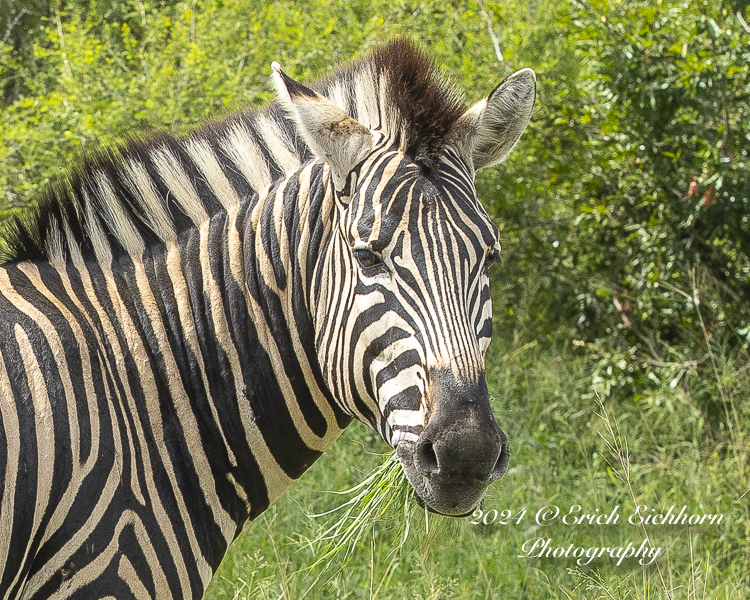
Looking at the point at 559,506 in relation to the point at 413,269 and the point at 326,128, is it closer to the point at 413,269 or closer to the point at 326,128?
the point at 413,269

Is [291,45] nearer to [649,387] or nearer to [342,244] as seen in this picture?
[649,387]

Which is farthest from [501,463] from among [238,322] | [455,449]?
[238,322]

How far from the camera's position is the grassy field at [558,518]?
3.97 meters

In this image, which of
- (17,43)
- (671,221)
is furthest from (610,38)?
(17,43)

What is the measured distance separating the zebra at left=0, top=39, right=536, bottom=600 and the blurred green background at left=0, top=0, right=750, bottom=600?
1.98m

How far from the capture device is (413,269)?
2.19 m

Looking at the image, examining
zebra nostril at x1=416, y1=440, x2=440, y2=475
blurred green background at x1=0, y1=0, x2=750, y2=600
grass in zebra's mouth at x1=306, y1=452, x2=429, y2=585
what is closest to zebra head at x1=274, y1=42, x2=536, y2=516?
zebra nostril at x1=416, y1=440, x2=440, y2=475

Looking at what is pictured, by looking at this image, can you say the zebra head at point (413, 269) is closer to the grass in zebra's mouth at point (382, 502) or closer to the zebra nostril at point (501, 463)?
the zebra nostril at point (501, 463)

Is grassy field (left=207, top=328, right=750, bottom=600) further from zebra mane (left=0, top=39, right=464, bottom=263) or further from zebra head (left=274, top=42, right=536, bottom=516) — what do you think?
zebra mane (left=0, top=39, right=464, bottom=263)

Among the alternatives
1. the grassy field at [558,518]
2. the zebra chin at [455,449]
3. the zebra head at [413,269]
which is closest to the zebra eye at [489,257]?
the zebra head at [413,269]

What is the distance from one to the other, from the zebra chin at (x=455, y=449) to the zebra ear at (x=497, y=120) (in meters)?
0.87

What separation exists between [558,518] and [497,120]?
3.43 meters

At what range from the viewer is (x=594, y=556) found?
4504mm

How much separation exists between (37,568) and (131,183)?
4.07ft
